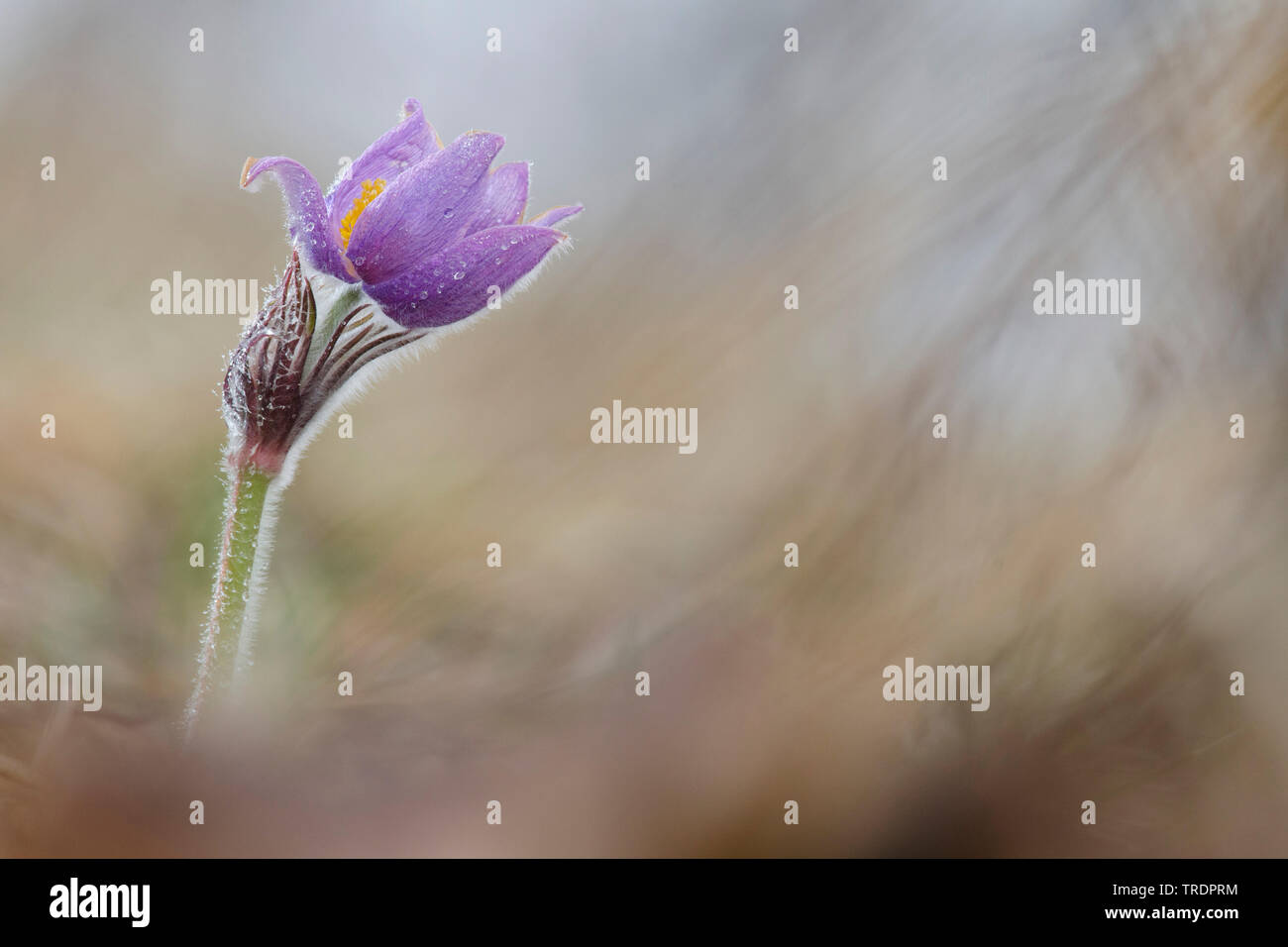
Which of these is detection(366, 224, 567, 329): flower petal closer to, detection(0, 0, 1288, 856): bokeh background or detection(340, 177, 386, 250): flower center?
detection(340, 177, 386, 250): flower center

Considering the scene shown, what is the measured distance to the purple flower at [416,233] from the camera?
0.38 m

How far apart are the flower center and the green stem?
0.40ft

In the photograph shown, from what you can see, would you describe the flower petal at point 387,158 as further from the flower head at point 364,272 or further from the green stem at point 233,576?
the green stem at point 233,576

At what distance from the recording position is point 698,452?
1.94 ft

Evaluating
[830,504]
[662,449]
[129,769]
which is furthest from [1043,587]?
[129,769]

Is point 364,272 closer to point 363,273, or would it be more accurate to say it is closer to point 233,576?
point 363,273

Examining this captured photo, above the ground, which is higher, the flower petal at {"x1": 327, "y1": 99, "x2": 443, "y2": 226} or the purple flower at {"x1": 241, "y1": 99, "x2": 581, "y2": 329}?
the flower petal at {"x1": 327, "y1": 99, "x2": 443, "y2": 226}

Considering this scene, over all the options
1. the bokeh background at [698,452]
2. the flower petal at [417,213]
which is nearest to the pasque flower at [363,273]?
the flower petal at [417,213]

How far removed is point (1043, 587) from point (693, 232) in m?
0.36

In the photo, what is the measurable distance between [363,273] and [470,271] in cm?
5

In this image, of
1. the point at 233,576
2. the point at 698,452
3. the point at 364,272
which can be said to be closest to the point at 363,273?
the point at 364,272

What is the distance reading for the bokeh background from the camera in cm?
51

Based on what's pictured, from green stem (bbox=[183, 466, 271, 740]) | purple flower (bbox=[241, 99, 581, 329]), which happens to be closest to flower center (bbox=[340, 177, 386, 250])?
purple flower (bbox=[241, 99, 581, 329])

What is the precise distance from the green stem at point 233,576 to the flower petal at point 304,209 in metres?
0.11
